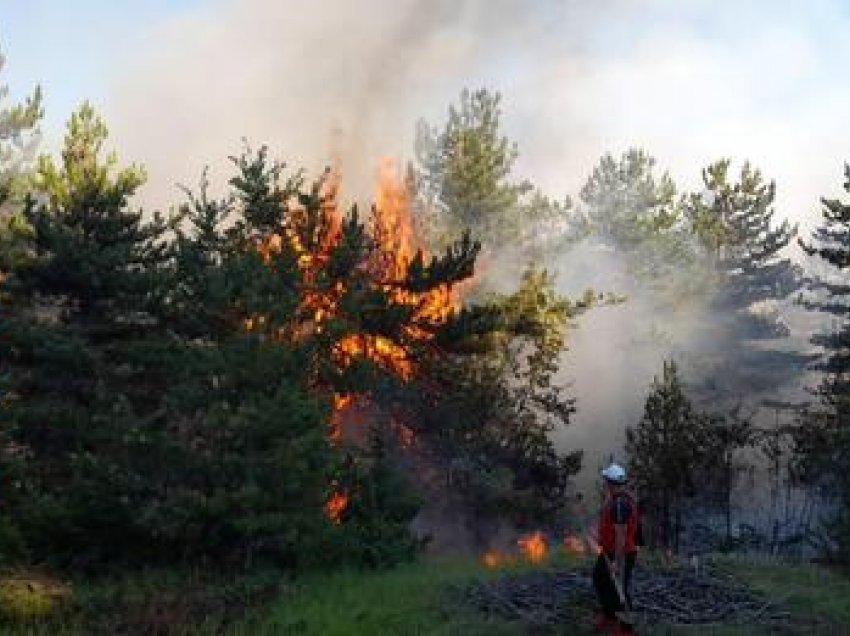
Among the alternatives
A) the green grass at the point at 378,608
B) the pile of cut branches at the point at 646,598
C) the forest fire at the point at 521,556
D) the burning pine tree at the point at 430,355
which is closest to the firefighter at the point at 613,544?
the pile of cut branches at the point at 646,598

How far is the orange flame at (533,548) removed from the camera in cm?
2090

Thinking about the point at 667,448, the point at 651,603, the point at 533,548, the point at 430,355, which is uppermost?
the point at 430,355

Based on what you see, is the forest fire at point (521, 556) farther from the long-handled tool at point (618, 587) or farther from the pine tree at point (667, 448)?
the long-handled tool at point (618, 587)

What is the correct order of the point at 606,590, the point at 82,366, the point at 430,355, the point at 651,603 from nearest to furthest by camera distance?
1. the point at 606,590
2. the point at 651,603
3. the point at 82,366
4. the point at 430,355

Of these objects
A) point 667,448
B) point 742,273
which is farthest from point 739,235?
point 667,448

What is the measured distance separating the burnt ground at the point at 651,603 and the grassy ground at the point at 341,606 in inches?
2.5

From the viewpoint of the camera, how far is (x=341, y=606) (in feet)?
50.7

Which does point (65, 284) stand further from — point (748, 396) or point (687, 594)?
point (748, 396)

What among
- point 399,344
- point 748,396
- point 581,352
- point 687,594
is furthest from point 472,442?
point 748,396

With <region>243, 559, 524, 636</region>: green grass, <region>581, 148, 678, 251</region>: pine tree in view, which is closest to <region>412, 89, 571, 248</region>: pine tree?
<region>581, 148, 678, 251</region>: pine tree

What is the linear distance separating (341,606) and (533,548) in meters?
10.9

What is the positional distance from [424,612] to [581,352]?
158ft

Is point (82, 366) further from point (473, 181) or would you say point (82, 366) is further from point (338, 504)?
point (473, 181)

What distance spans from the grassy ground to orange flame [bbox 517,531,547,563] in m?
2.60
